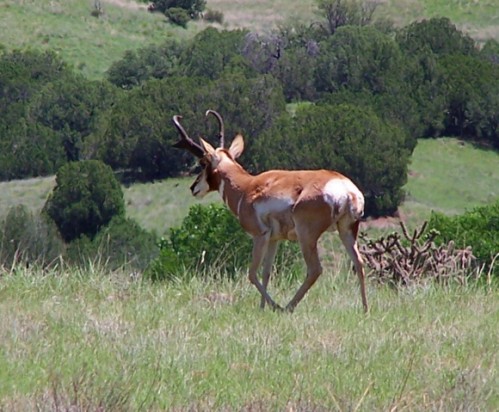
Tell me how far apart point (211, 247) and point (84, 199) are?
1363 inches

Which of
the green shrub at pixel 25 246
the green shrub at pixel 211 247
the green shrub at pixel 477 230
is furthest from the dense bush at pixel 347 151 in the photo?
the green shrub at pixel 211 247

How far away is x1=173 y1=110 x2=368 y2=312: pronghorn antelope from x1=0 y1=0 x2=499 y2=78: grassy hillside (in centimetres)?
7727

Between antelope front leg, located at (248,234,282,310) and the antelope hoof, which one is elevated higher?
antelope front leg, located at (248,234,282,310)

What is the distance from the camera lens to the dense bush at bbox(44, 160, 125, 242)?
155 ft

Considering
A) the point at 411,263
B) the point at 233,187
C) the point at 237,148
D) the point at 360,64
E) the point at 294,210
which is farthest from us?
the point at 360,64

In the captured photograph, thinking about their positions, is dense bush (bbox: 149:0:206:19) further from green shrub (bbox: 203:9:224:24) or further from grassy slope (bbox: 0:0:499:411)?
grassy slope (bbox: 0:0:499:411)

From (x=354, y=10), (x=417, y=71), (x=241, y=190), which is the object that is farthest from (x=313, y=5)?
(x=241, y=190)

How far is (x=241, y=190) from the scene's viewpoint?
9273 millimetres

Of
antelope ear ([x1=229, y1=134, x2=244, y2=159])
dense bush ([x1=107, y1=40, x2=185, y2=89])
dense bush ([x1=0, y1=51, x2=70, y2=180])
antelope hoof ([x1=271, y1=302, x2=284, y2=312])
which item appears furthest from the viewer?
dense bush ([x1=107, y1=40, x2=185, y2=89])

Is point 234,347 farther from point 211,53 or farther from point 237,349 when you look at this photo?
point 211,53

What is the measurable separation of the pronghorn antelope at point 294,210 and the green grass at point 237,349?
30cm

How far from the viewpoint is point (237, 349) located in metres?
6.93

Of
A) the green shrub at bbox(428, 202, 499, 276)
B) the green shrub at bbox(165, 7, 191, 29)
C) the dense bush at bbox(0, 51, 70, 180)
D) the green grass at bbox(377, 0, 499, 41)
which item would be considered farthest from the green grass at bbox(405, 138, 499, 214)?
the green shrub at bbox(165, 7, 191, 29)

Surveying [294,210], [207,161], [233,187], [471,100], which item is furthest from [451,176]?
[294,210]
